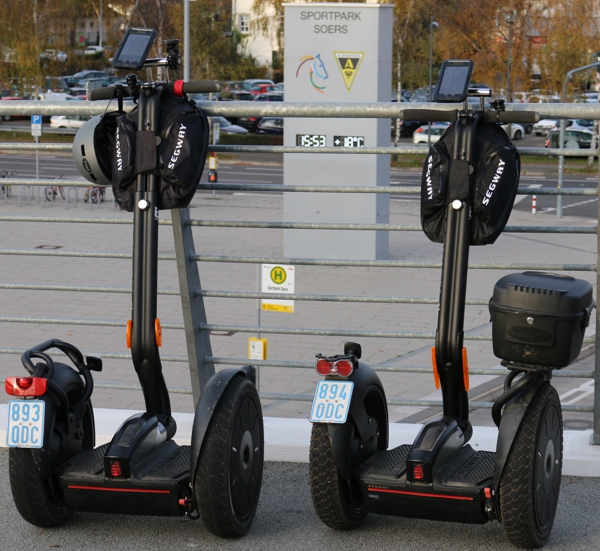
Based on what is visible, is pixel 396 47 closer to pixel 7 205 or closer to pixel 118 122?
pixel 7 205

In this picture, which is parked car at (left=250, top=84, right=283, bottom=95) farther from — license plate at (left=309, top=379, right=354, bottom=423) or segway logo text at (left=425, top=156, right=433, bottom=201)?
license plate at (left=309, top=379, right=354, bottom=423)

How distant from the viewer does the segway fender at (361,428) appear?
392 cm

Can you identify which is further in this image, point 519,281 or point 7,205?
point 7,205

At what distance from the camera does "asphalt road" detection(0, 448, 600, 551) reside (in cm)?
400

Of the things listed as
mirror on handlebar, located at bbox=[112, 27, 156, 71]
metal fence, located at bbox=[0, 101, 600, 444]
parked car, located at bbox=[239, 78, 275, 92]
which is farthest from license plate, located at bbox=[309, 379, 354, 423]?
parked car, located at bbox=[239, 78, 275, 92]

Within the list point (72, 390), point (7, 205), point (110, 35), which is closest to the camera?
point (72, 390)

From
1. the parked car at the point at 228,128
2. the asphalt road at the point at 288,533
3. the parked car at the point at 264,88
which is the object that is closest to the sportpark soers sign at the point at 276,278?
the asphalt road at the point at 288,533

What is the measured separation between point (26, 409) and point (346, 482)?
132 centimetres

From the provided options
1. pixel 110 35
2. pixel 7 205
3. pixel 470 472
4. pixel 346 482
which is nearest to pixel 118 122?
pixel 346 482

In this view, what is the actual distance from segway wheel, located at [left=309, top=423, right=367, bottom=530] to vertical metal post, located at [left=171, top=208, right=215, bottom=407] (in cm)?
117

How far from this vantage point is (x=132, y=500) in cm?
395

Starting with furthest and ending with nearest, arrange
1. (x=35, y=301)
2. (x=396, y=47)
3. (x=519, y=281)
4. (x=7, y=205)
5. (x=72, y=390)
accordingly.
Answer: (x=396, y=47)
(x=7, y=205)
(x=35, y=301)
(x=72, y=390)
(x=519, y=281)

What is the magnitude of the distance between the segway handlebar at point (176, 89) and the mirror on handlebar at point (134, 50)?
0.11 m

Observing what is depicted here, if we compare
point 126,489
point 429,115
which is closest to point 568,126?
point 429,115
